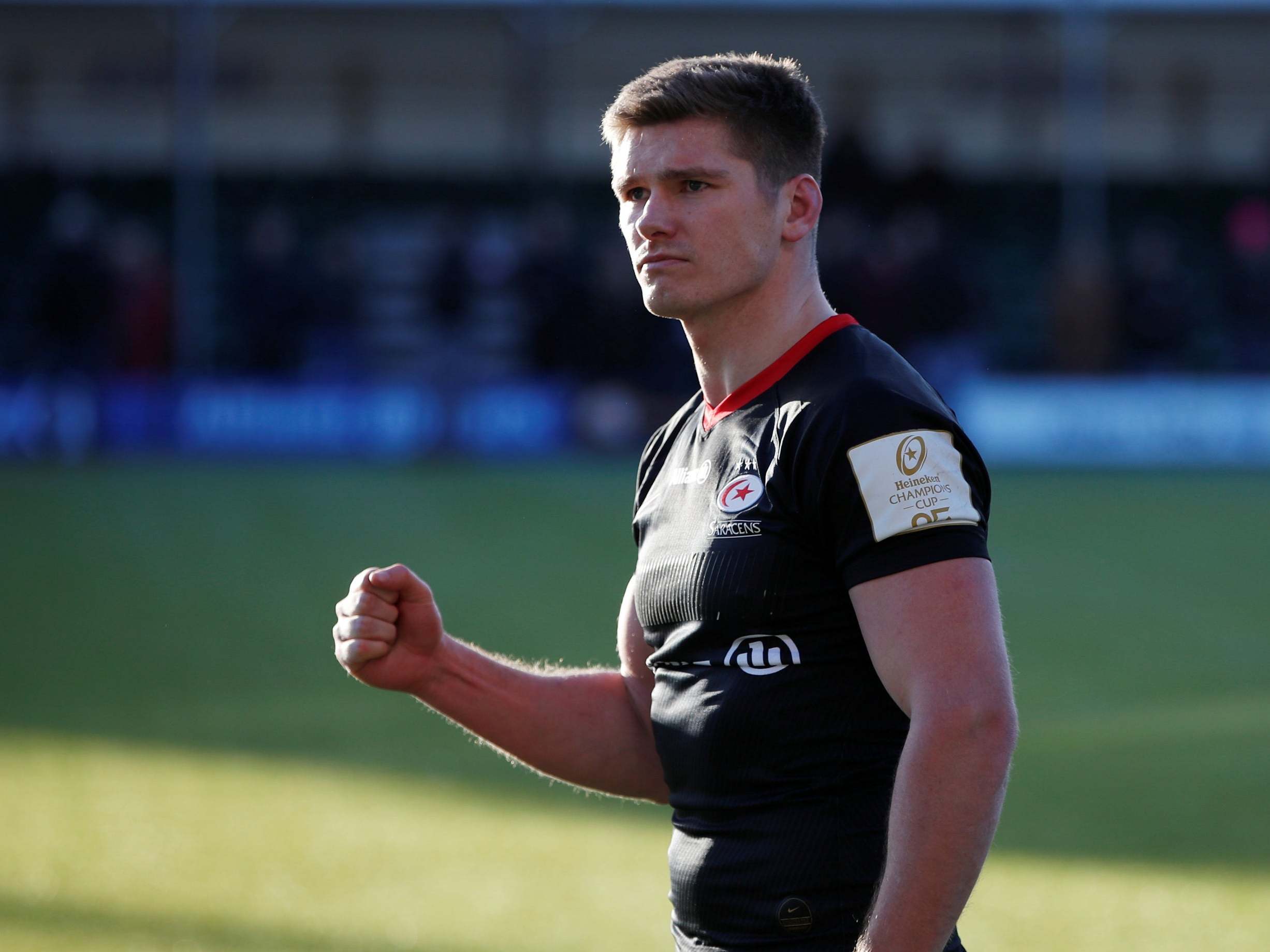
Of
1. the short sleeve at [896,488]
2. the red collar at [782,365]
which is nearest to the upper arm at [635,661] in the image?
the red collar at [782,365]

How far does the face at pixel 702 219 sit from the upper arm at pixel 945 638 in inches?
25.1

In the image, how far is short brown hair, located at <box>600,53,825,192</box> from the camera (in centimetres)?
281

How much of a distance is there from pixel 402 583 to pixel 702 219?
0.86 meters

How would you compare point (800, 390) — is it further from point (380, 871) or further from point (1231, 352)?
point (1231, 352)

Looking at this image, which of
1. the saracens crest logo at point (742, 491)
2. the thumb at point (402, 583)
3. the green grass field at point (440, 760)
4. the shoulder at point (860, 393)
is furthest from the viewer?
the green grass field at point (440, 760)

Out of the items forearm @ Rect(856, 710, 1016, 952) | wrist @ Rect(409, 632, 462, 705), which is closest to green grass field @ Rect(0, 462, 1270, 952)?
wrist @ Rect(409, 632, 462, 705)

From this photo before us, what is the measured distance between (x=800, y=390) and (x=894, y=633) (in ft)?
1.48

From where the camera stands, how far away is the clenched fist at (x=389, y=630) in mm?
3080

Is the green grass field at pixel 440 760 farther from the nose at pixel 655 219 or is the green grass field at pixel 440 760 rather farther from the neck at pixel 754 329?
Result: the nose at pixel 655 219

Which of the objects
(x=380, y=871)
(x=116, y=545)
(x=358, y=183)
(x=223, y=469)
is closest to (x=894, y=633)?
(x=380, y=871)

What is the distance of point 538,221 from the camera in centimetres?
2317

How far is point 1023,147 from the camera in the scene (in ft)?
97.2

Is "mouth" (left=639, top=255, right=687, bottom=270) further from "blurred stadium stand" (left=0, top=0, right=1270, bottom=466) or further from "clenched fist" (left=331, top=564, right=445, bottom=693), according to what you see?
"blurred stadium stand" (left=0, top=0, right=1270, bottom=466)

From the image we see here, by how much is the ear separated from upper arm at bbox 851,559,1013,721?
0.71 m
